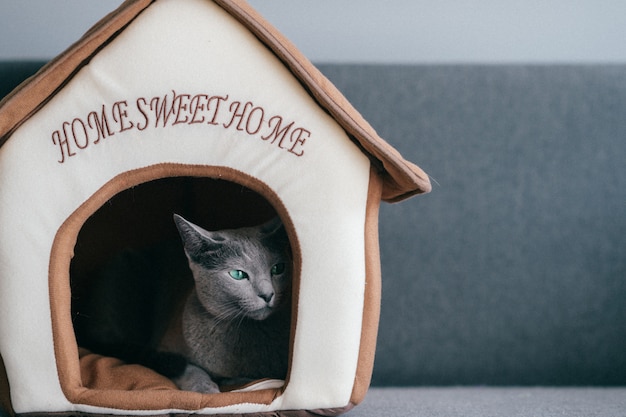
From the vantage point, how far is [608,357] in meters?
1.57

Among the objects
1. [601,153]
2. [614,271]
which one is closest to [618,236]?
[614,271]

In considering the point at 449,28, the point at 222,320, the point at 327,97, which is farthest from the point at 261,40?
the point at 449,28

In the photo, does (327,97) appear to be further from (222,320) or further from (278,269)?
(222,320)

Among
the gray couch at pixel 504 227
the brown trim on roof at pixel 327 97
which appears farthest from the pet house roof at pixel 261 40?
the gray couch at pixel 504 227

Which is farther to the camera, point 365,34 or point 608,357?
point 365,34

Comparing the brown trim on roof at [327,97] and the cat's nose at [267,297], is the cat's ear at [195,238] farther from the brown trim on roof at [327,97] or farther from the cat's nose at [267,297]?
the brown trim on roof at [327,97]

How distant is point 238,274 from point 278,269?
0.27ft

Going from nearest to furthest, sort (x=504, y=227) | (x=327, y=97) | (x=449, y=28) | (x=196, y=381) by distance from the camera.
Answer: (x=327, y=97) < (x=196, y=381) < (x=504, y=227) < (x=449, y=28)

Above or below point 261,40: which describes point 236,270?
below

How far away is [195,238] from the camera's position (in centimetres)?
119

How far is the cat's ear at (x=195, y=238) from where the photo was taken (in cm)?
117

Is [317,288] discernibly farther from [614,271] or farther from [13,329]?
[614,271]

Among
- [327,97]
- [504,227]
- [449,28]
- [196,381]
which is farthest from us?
[449,28]

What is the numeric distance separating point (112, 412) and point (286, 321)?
37 cm
